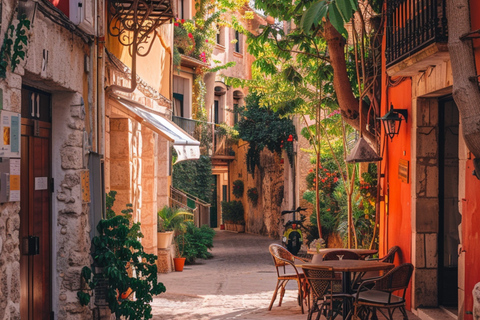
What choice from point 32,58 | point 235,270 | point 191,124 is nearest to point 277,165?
point 191,124

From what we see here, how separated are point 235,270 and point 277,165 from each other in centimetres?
1006

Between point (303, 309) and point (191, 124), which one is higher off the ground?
point (191, 124)

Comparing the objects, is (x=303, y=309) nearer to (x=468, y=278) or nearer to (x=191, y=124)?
(x=468, y=278)

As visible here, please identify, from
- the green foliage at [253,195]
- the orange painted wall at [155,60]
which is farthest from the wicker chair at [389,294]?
the green foliage at [253,195]

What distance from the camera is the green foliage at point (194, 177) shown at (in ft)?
67.3

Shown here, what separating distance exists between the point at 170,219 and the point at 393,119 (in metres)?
6.49

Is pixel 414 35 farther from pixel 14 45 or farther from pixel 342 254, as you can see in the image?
pixel 14 45

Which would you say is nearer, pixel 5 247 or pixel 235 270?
pixel 5 247

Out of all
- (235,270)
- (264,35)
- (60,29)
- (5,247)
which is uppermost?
(264,35)

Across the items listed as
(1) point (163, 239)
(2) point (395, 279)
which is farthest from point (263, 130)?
(2) point (395, 279)

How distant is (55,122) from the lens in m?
6.22

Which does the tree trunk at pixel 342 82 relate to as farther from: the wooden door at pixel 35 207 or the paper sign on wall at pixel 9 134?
the paper sign on wall at pixel 9 134

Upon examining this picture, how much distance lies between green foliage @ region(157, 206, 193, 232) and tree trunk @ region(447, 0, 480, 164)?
9343 millimetres

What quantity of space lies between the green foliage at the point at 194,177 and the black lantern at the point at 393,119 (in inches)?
468
